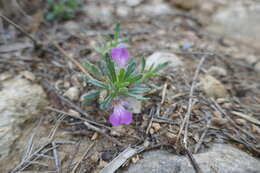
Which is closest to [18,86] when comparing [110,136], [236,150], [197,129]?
[110,136]

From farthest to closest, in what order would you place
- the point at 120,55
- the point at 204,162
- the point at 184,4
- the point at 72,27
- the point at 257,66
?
1. the point at 184,4
2. the point at 72,27
3. the point at 257,66
4. the point at 120,55
5. the point at 204,162

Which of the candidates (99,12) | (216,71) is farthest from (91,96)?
(99,12)

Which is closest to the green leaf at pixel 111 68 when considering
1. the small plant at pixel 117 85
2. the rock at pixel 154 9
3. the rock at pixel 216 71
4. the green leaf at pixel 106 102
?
the small plant at pixel 117 85

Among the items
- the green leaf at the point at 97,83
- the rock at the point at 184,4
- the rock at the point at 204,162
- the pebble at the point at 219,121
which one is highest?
the rock at the point at 184,4

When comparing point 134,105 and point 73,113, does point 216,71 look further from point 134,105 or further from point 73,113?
point 73,113

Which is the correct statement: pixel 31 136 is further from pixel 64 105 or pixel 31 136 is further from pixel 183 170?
pixel 183 170

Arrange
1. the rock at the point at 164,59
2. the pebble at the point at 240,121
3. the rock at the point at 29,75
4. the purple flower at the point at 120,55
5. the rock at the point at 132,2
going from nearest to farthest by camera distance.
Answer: the pebble at the point at 240,121 < the purple flower at the point at 120,55 < the rock at the point at 29,75 < the rock at the point at 164,59 < the rock at the point at 132,2

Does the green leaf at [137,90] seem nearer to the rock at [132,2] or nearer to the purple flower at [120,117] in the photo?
the purple flower at [120,117]
